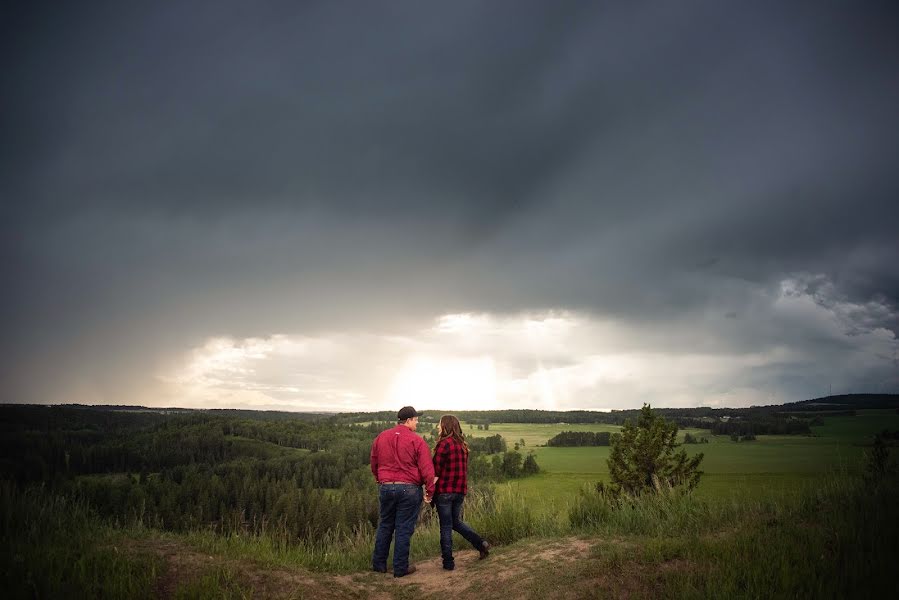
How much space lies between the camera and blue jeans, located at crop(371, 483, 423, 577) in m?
8.01

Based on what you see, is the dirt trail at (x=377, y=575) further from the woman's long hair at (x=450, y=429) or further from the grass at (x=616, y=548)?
the woman's long hair at (x=450, y=429)

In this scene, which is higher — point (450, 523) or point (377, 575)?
point (450, 523)

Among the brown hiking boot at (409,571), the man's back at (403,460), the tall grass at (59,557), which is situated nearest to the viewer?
the tall grass at (59,557)

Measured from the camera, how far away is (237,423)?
543 ft

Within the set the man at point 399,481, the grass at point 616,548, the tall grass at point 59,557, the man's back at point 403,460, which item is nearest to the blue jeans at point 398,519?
the man at point 399,481

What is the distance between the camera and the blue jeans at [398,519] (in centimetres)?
801

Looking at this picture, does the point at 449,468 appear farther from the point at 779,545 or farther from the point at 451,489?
the point at 779,545

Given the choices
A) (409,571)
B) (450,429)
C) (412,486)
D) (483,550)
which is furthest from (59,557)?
(483,550)

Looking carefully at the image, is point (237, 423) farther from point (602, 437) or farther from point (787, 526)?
point (787, 526)

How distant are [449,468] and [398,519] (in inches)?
52.2

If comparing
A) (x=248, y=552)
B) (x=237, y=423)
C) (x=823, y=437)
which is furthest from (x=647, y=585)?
(x=237, y=423)

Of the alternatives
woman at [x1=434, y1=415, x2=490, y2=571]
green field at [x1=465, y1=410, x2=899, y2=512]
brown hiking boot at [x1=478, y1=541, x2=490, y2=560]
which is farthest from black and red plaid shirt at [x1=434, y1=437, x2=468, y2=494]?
green field at [x1=465, y1=410, x2=899, y2=512]

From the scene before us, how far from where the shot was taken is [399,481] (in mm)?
8305

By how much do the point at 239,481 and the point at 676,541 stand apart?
94446mm
